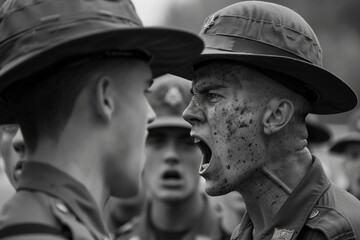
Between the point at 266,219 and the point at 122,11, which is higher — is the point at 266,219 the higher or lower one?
the lower one

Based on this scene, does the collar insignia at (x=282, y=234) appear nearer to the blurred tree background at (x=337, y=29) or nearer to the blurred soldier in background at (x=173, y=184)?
the blurred soldier in background at (x=173, y=184)

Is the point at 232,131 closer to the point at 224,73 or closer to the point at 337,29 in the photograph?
the point at 224,73

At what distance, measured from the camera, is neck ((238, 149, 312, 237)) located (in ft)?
17.3

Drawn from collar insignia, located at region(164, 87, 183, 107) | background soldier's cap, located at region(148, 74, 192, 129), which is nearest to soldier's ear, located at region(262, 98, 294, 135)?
background soldier's cap, located at region(148, 74, 192, 129)

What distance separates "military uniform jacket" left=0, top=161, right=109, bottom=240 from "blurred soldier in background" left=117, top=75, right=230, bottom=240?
5215 mm

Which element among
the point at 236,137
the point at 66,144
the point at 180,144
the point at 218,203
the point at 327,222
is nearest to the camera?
the point at 66,144

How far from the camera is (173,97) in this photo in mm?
9648

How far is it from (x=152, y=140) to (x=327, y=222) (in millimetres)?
4571

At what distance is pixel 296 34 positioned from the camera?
5.28m

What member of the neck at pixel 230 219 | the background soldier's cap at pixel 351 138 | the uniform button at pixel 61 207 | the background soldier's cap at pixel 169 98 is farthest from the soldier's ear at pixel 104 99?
the background soldier's cap at pixel 351 138

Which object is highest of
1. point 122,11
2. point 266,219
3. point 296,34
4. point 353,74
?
point 122,11

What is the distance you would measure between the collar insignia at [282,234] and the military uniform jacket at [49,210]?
1351 millimetres

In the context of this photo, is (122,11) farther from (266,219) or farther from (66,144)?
(266,219)

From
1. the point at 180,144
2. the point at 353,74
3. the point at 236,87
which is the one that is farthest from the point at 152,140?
the point at 353,74
